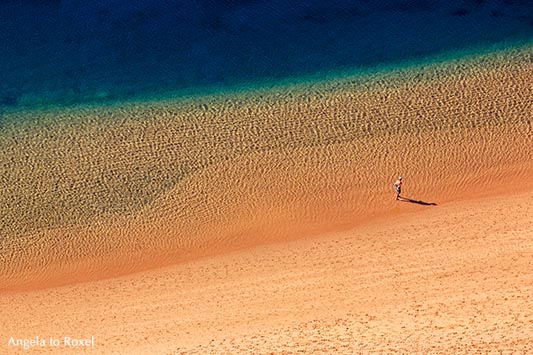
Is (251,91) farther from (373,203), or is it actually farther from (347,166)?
(373,203)

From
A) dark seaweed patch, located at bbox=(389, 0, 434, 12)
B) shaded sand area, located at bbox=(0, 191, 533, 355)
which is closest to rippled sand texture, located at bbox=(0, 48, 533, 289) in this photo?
shaded sand area, located at bbox=(0, 191, 533, 355)

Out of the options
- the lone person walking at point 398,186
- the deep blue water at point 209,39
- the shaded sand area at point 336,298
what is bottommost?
the shaded sand area at point 336,298

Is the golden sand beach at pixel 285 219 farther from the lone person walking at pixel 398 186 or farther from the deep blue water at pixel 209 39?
the deep blue water at pixel 209 39

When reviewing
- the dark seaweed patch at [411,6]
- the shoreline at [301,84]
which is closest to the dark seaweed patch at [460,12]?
the dark seaweed patch at [411,6]

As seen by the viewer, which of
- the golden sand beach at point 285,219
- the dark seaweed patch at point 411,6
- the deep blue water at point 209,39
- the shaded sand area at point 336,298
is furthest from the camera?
the dark seaweed patch at point 411,6

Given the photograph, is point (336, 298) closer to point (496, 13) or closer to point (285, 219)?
point (285, 219)

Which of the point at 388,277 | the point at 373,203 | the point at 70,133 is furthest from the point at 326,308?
the point at 70,133

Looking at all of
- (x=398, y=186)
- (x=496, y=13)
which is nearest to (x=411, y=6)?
(x=496, y=13)
